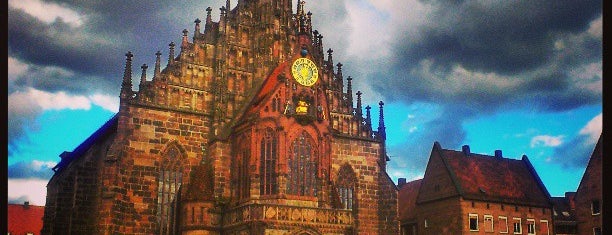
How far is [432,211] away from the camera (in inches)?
2345

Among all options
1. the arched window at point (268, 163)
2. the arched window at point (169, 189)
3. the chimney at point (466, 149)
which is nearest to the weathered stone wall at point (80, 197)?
the arched window at point (169, 189)

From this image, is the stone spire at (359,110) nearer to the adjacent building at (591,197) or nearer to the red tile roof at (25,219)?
the adjacent building at (591,197)

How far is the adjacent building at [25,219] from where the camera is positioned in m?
79.3

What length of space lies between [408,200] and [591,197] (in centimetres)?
1851

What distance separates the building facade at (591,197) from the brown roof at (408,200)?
16539mm

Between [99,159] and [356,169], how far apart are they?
18382 millimetres

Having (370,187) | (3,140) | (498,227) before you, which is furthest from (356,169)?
(3,140)

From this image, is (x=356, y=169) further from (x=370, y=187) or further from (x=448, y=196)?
(x=448, y=196)

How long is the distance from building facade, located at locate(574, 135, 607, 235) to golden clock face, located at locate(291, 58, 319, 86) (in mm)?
33418

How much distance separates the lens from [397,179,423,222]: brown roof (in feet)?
210

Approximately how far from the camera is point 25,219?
3211 inches

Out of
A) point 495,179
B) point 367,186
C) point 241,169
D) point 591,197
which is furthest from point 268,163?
point 591,197

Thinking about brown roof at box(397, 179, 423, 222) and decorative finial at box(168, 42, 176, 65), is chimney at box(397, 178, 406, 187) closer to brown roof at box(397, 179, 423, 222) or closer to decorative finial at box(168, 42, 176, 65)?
brown roof at box(397, 179, 423, 222)

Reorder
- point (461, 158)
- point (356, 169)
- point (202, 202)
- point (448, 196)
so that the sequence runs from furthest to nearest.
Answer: point (461, 158), point (448, 196), point (356, 169), point (202, 202)
